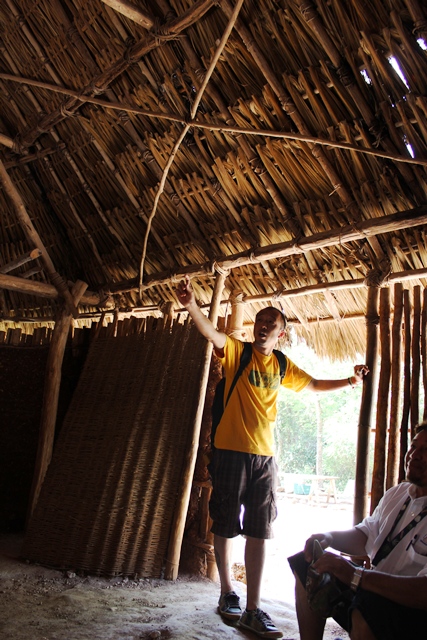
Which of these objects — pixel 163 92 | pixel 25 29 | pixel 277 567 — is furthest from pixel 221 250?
pixel 277 567

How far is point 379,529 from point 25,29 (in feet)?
13.7

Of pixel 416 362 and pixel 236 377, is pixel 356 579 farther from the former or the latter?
pixel 416 362

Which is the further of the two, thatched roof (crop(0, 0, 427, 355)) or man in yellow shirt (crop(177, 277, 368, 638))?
thatched roof (crop(0, 0, 427, 355))

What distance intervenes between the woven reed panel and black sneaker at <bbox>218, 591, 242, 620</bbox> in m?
0.79

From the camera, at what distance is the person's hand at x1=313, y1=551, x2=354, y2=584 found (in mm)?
1812

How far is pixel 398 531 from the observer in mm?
2000

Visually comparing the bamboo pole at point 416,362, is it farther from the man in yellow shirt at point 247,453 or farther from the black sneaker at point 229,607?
the black sneaker at point 229,607

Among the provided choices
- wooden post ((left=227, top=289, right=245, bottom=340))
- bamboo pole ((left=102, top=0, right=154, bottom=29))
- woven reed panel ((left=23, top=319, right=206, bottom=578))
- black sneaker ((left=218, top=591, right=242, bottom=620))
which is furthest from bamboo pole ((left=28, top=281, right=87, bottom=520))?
bamboo pole ((left=102, top=0, right=154, bottom=29))

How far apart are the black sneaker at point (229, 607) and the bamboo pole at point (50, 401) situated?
6.36 ft

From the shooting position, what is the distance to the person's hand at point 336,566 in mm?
1812

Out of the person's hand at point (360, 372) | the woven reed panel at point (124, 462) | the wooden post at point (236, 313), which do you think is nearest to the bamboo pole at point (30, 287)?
the woven reed panel at point (124, 462)

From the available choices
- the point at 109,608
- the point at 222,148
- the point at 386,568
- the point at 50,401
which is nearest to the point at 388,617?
the point at 386,568

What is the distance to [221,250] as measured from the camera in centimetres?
422

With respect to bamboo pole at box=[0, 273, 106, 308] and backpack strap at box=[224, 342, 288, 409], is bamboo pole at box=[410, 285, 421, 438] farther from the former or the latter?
bamboo pole at box=[0, 273, 106, 308]
